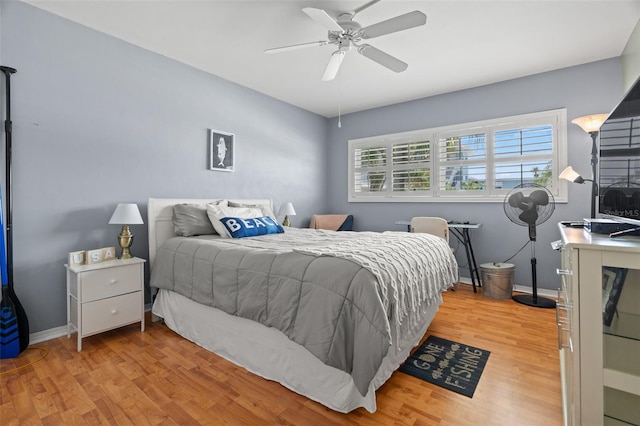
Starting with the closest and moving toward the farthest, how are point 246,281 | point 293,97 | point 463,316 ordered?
point 246,281 → point 463,316 → point 293,97

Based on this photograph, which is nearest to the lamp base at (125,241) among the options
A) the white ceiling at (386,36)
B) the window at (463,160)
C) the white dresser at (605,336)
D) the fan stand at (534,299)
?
the white ceiling at (386,36)

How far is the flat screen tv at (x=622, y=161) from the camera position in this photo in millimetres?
1198

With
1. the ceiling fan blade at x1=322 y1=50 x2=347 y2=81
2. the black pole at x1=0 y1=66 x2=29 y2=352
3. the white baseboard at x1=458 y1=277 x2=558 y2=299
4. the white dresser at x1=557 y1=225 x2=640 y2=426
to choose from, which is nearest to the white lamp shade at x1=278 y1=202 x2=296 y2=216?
the ceiling fan blade at x1=322 y1=50 x2=347 y2=81

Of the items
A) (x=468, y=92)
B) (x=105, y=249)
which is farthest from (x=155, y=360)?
(x=468, y=92)

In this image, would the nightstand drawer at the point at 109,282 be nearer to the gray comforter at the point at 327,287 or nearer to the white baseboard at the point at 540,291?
the gray comforter at the point at 327,287

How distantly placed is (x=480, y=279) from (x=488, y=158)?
154 centimetres

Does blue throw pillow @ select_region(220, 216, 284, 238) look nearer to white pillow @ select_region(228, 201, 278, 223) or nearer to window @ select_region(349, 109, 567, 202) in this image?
white pillow @ select_region(228, 201, 278, 223)

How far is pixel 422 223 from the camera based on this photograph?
378cm

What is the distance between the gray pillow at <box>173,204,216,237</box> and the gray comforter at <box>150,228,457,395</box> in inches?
16.7

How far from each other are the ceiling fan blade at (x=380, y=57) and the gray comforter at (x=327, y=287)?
4.86 feet

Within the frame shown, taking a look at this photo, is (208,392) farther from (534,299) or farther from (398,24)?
(534,299)

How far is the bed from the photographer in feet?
4.81

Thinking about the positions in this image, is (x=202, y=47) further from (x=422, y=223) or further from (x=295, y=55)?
(x=422, y=223)

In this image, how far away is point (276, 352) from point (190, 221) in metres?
1.65
